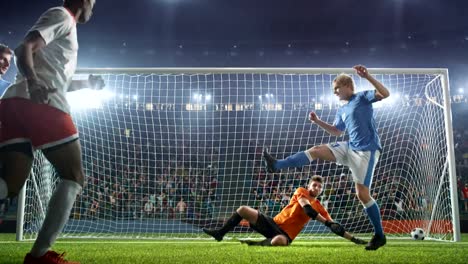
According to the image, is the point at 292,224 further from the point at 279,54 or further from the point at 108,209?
the point at 279,54

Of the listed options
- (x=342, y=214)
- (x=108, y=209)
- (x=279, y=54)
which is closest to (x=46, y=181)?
(x=108, y=209)

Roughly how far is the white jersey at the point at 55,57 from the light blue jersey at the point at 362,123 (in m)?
3.39

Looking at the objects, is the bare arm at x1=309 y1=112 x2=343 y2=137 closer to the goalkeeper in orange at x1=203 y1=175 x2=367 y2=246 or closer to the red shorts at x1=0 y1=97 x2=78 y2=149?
the goalkeeper in orange at x1=203 y1=175 x2=367 y2=246

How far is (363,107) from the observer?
196 inches

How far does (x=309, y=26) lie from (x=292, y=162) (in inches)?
826

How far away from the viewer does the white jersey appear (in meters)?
2.61

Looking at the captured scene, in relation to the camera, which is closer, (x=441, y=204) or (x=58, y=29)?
(x=58, y=29)

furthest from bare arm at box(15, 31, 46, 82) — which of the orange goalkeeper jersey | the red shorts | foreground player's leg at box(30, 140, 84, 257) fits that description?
the orange goalkeeper jersey

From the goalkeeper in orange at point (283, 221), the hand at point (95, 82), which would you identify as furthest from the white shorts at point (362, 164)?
the hand at point (95, 82)

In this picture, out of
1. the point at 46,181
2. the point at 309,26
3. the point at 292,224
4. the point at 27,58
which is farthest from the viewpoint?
the point at 309,26

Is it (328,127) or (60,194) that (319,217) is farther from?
(60,194)

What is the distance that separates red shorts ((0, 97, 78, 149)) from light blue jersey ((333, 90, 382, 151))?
3.43m

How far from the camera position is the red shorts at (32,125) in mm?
2584

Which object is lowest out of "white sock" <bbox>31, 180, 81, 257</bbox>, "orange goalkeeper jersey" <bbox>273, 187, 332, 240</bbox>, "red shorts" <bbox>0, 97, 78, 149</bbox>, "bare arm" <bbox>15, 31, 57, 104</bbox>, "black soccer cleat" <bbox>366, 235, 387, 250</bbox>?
"black soccer cleat" <bbox>366, 235, 387, 250</bbox>
